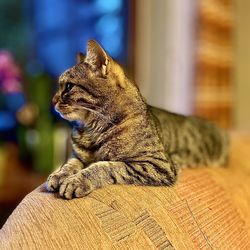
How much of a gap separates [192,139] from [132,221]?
587mm

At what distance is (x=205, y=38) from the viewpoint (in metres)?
2.43

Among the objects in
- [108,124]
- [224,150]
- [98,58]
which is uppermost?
[98,58]

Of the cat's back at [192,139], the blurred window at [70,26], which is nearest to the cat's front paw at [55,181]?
the cat's back at [192,139]

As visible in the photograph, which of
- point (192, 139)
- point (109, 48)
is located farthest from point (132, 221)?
point (109, 48)

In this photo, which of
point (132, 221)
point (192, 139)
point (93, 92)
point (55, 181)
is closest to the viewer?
point (132, 221)

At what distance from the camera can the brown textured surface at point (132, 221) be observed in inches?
24.1

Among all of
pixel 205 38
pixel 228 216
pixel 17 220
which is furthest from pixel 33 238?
pixel 205 38

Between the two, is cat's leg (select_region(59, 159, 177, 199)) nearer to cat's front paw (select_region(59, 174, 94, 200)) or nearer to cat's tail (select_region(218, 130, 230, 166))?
cat's front paw (select_region(59, 174, 94, 200))

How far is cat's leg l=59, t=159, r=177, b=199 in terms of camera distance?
0.72 meters

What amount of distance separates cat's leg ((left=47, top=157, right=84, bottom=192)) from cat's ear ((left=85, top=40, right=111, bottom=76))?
0.17m

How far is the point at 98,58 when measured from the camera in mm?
858

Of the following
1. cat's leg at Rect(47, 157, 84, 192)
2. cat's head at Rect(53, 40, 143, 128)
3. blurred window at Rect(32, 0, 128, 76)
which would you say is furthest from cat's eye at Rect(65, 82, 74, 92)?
blurred window at Rect(32, 0, 128, 76)

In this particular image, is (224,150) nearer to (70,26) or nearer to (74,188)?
(74,188)

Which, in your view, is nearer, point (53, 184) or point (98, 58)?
point (53, 184)
